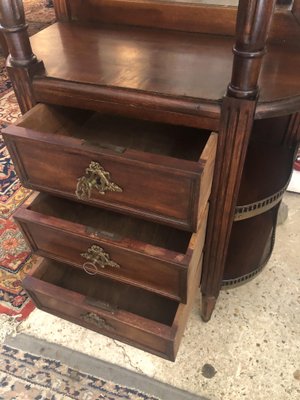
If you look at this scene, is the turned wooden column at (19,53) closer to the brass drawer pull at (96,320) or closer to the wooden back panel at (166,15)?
the wooden back panel at (166,15)

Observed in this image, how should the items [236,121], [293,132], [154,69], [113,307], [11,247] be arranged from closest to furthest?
[236,121] → [154,69] → [113,307] → [293,132] → [11,247]

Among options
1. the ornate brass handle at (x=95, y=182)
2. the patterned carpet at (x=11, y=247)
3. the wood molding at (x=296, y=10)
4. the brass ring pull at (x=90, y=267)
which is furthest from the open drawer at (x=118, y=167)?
the patterned carpet at (x=11, y=247)

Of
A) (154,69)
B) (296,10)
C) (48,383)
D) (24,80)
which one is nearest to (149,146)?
(154,69)

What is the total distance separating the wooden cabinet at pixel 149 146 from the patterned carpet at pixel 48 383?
0.12 m

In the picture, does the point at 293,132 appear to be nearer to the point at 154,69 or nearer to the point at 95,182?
the point at 154,69

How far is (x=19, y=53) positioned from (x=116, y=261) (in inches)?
16.3

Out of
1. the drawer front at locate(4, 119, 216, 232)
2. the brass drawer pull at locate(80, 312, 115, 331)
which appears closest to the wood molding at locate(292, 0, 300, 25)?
the drawer front at locate(4, 119, 216, 232)

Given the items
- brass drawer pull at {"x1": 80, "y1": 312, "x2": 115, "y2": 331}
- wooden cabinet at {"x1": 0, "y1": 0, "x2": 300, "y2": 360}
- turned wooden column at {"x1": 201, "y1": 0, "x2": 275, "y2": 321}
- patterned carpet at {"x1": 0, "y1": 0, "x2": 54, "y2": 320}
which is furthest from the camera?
patterned carpet at {"x1": 0, "y1": 0, "x2": 54, "y2": 320}

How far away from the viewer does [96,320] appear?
80 centimetres

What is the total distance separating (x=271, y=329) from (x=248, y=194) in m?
0.40

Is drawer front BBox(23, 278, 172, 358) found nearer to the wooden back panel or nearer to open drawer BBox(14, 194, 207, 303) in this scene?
open drawer BBox(14, 194, 207, 303)

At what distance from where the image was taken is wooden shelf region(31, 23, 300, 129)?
1.87 feet

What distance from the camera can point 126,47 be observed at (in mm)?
729

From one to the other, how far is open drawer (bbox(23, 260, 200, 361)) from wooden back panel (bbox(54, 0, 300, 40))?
0.51 metres
